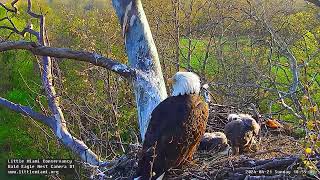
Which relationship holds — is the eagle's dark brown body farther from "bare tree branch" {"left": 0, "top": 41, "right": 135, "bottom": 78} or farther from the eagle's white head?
"bare tree branch" {"left": 0, "top": 41, "right": 135, "bottom": 78}

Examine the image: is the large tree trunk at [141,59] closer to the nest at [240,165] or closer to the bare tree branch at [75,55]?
the bare tree branch at [75,55]

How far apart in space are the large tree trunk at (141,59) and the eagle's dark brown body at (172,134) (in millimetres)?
102

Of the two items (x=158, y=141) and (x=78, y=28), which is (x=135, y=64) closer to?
(x=158, y=141)

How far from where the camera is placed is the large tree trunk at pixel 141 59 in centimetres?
422

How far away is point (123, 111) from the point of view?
1100 cm

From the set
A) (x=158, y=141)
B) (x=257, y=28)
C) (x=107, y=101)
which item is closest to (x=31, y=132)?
(x=107, y=101)

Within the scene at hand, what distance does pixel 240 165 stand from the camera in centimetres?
417

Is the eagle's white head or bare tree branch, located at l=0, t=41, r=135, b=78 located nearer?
bare tree branch, located at l=0, t=41, r=135, b=78

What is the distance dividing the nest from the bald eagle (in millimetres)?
151

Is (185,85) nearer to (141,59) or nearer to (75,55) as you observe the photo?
(141,59)

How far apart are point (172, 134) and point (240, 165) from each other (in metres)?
0.59

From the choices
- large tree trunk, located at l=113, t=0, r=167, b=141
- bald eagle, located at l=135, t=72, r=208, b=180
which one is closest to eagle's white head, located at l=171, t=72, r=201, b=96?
bald eagle, located at l=135, t=72, r=208, b=180

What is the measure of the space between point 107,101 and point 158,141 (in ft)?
16.8

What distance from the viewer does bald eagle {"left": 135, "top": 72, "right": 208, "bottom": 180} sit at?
4.22 m
